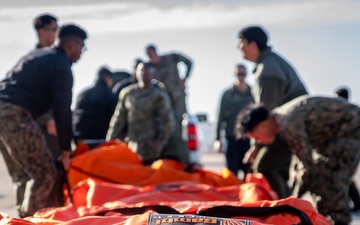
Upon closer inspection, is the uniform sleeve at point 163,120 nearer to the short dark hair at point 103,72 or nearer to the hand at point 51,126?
the short dark hair at point 103,72

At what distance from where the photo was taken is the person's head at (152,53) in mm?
10891

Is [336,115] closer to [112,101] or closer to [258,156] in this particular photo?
[258,156]

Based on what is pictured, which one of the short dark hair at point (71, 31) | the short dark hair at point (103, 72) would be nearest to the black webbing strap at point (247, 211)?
the short dark hair at point (71, 31)

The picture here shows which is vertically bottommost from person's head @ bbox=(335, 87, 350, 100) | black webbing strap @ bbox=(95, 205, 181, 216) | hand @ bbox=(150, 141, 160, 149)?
hand @ bbox=(150, 141, 160, 149)

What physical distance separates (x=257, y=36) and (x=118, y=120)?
238cm

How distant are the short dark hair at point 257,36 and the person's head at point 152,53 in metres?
3.48

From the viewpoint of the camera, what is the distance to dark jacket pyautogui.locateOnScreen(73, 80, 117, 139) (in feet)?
30.7

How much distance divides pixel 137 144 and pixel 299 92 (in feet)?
7.33

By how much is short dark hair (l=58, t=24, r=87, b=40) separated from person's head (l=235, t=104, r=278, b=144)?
1354 millimetres

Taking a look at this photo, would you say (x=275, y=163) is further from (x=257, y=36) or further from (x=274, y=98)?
(x=257, y=36)

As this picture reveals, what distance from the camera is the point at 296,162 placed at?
22.6ft

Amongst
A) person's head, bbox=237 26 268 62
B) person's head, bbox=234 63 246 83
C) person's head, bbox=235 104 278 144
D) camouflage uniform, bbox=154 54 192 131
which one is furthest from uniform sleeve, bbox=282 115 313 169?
person's head, bbox=234 63 246 83

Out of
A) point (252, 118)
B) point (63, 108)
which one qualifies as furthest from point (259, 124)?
point (63, 108)

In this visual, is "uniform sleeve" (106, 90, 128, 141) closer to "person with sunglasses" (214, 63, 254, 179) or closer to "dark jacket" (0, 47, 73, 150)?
"person with sunglasses" (214, 63, 254, 179)
